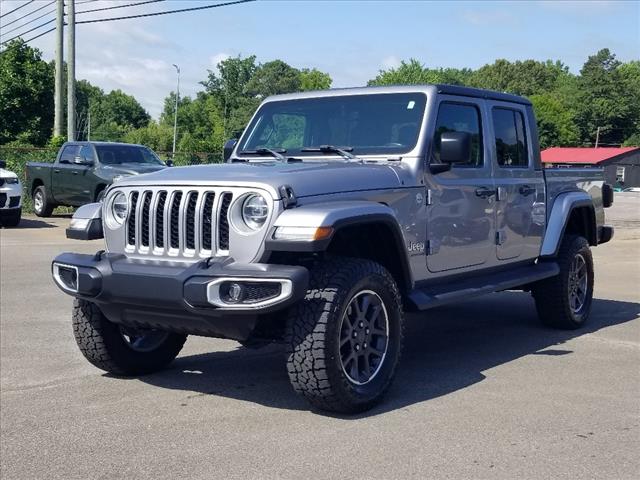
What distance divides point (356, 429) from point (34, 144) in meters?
45.8

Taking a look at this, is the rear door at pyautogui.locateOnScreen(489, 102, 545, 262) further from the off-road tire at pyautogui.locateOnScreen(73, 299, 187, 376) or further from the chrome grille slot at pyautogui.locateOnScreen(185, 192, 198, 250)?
the off-road tire at pyautogui.locateOnScreen(73, 299, 187, 376)

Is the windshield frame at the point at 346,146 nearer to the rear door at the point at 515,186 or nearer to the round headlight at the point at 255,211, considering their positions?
the rear door at the point at 515,186

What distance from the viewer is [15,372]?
6270 mm

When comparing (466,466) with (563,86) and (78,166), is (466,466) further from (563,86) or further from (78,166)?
(563,86)

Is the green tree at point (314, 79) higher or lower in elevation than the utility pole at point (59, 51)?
higher

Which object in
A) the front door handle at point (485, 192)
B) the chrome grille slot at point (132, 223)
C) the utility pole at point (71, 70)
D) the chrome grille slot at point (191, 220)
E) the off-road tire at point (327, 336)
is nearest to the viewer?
the off-road tire at point (327, 336)

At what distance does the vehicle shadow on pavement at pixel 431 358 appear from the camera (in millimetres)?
5730

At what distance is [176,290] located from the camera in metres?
4.81

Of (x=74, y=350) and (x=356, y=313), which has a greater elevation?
(x=356, y=313)

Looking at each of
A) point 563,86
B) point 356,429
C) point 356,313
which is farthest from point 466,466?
point 563,86

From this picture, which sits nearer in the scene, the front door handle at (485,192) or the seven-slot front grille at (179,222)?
the seven-slot front grille at (179,222)

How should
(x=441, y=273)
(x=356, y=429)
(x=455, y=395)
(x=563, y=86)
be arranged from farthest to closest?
(x=563, y=86) < (x=441, y=273) < (x=455, y=395) < (x=356, y=429)

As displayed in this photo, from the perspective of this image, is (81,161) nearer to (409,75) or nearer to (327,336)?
(327,336)

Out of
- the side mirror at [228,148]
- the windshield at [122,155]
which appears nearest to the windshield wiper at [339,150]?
the side mirror at [228,148]
